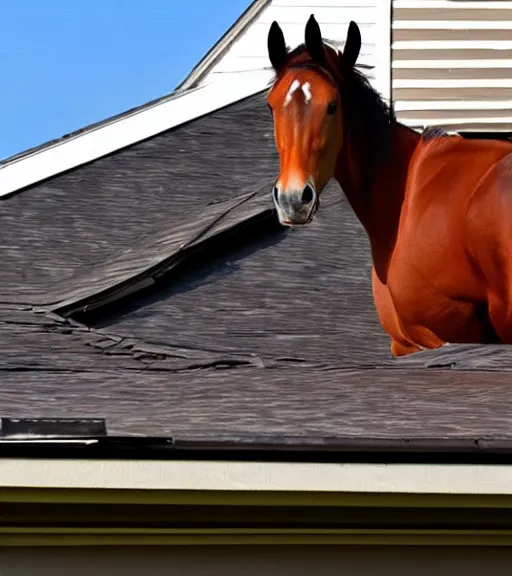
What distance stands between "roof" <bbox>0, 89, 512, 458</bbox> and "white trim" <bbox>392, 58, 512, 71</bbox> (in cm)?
112

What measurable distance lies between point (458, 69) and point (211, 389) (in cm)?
532

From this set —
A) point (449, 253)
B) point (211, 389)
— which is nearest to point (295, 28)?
point (449, 253)

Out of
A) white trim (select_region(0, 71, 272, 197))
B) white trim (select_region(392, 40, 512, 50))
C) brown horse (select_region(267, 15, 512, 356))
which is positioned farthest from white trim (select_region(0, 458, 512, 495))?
white trim (select_region(392, 40, 512, 50))

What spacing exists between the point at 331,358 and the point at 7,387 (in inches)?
79.5

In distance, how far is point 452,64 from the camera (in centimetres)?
958

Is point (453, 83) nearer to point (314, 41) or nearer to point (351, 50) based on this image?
point (351, 50)

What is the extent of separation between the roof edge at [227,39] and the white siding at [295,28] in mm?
28

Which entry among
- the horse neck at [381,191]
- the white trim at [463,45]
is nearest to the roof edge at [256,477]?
the horse neck at [381,191]

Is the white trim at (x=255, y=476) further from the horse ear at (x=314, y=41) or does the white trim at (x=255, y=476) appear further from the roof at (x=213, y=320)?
the horse ear at (x=314, y=41)

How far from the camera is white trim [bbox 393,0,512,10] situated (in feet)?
31.4

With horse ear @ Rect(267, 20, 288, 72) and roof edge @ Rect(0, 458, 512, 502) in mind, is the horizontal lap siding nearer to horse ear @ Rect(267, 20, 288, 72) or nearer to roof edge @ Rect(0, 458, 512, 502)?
horse ear @ Rect(267, 20, 288, 72)

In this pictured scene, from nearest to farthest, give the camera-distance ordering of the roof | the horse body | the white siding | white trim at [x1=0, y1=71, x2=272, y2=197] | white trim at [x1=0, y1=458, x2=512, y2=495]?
white trim at [x1=0, y1=458, x2=512, y2=495] → the roof → the horse body → white trim at [x1=0, y1=71, x2=272, y2=197] → the white siding

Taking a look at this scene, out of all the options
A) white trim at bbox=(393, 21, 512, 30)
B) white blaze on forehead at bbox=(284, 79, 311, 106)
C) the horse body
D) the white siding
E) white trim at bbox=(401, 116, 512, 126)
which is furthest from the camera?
the white siding

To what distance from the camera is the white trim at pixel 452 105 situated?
9445 millimetres
